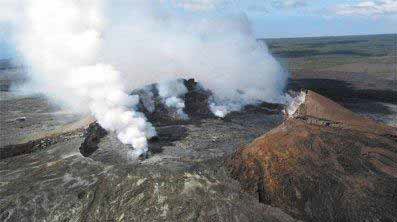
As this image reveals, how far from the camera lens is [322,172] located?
95.3ft

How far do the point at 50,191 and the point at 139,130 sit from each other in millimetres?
11949

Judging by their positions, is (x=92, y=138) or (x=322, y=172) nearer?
(x=322, y=172)

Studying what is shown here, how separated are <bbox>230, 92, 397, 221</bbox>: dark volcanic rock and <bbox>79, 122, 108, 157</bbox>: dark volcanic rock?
13.7m

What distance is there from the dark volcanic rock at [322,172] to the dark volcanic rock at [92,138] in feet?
44.8

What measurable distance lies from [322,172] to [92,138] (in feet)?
72.8

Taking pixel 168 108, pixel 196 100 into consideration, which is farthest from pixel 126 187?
pixel 196 100

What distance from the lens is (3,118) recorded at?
62781mm

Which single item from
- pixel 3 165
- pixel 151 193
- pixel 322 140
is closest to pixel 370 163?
pixel 322 140

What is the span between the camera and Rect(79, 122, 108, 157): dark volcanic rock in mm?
39469

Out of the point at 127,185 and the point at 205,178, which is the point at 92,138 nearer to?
the point at 127,185

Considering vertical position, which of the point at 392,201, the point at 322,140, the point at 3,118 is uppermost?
the point at 322,140

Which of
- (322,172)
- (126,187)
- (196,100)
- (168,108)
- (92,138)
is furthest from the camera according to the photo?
(196,100)

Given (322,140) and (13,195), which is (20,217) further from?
(322,140)

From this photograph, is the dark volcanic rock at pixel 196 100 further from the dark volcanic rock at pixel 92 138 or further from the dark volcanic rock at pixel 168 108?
the dark volcanic rock at pixel 92 138
